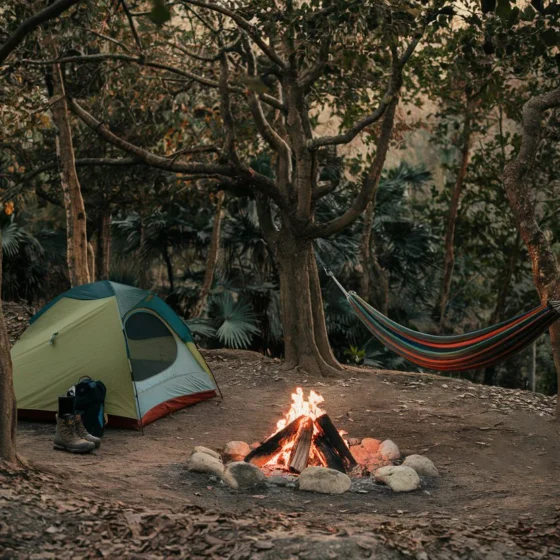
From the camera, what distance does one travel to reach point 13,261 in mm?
13711

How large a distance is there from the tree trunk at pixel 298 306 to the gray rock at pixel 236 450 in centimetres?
314

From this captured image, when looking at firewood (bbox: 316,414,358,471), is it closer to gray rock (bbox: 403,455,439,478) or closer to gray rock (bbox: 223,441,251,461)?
gray rock (bbox: 403,455,439,478)

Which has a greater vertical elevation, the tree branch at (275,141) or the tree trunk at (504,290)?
the tree branch at (275,141)

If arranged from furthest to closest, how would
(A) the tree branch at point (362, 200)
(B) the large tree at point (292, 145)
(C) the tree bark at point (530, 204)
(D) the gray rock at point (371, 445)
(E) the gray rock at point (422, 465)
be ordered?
1. (A) the tree branch at point (362, 200)
2. (B) the large tree at point (292, 145)
3. (C) the tree bark at point (530, 204)
4. (D) the gray rock at point (371, 445)
5. (E) the gray rock at point (422, 465)

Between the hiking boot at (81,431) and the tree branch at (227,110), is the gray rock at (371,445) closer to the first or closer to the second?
the hiking boot at (81,431)

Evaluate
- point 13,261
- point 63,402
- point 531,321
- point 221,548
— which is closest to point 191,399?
point 63,402

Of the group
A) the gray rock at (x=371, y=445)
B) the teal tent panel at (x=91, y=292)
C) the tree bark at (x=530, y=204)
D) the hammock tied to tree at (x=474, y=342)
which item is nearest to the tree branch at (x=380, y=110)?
the tree bark at (x=530, y=204)

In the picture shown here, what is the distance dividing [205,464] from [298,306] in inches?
163

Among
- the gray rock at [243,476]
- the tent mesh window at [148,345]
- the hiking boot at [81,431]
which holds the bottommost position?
the gray rock at [243,476]

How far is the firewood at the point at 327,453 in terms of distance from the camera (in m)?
6.35

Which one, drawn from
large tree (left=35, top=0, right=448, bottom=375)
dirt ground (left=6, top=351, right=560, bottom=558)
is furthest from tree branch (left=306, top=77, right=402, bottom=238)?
dirt ground (left=6, top=351, right=560, bottom=558)

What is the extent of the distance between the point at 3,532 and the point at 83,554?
45cm

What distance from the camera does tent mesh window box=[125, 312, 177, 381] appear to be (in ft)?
26.6

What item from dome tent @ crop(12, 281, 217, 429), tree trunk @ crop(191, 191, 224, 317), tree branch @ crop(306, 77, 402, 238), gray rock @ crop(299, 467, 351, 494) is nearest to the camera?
gray rock @ crop(299, 467, 351, 494)
